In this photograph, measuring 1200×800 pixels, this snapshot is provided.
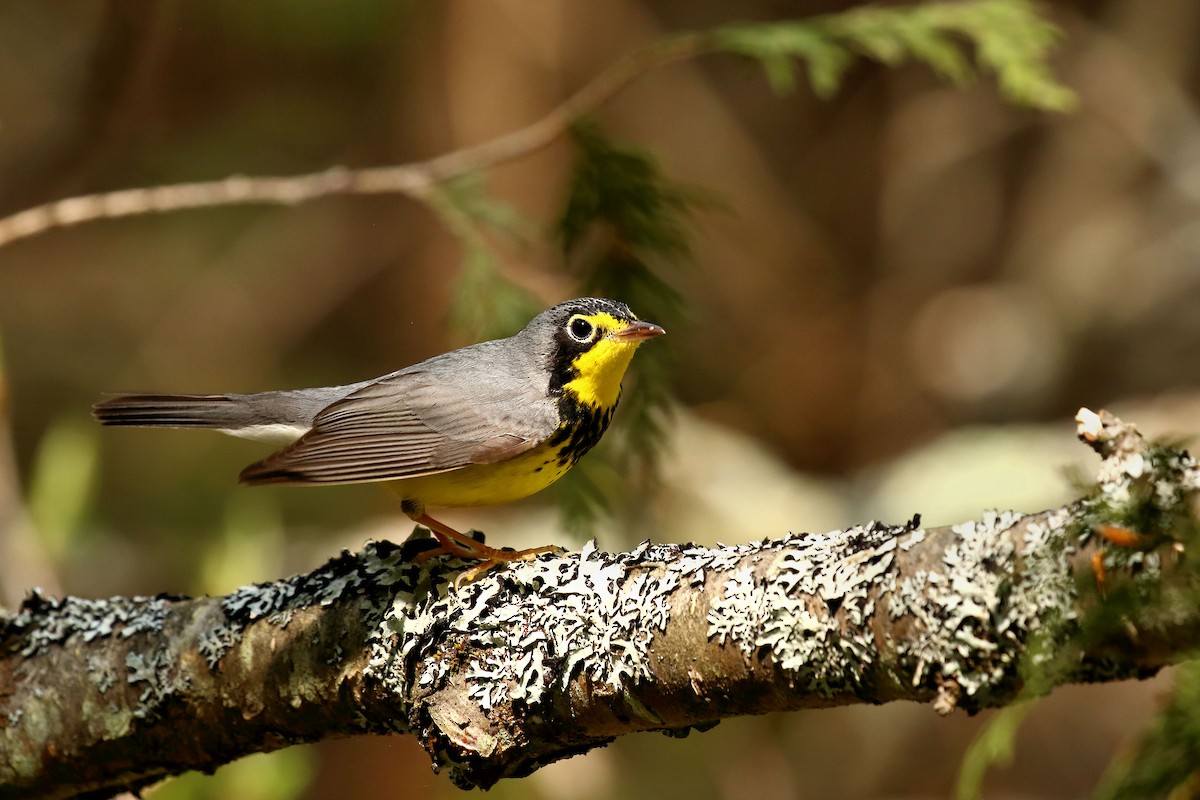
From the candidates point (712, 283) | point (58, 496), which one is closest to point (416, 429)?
point (58, 496)

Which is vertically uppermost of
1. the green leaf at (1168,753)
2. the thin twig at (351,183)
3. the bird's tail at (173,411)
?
the thin twig at (351,183)

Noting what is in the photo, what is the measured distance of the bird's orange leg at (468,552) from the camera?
9.87ft

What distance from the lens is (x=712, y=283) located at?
9.59 m

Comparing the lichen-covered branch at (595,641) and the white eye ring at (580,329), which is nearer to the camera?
the lichen-covered branch at (595,641)

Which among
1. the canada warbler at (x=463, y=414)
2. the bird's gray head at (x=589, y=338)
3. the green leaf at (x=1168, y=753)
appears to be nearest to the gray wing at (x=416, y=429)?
the canada warbler at (x=463, y=414)

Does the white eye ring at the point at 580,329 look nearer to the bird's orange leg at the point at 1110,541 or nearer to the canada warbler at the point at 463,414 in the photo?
the canada warbler at the point at 463,414

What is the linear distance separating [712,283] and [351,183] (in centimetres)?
561

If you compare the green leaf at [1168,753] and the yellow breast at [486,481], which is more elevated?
the yellow breast at [486,481]

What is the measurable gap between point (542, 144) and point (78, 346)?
8.07 metres

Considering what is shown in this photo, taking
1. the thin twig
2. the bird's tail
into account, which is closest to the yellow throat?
the thin twig

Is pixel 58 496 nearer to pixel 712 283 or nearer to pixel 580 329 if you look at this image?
pixel 580 329

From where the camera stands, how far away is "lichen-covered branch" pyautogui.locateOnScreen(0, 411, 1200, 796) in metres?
1.79

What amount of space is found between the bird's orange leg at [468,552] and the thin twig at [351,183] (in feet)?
4.29

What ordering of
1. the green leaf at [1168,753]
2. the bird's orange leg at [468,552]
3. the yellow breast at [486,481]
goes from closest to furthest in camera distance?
the green leaf at [1168,753] < the bird's orange leg at [468,552] < the yellow breast at [486,481]
